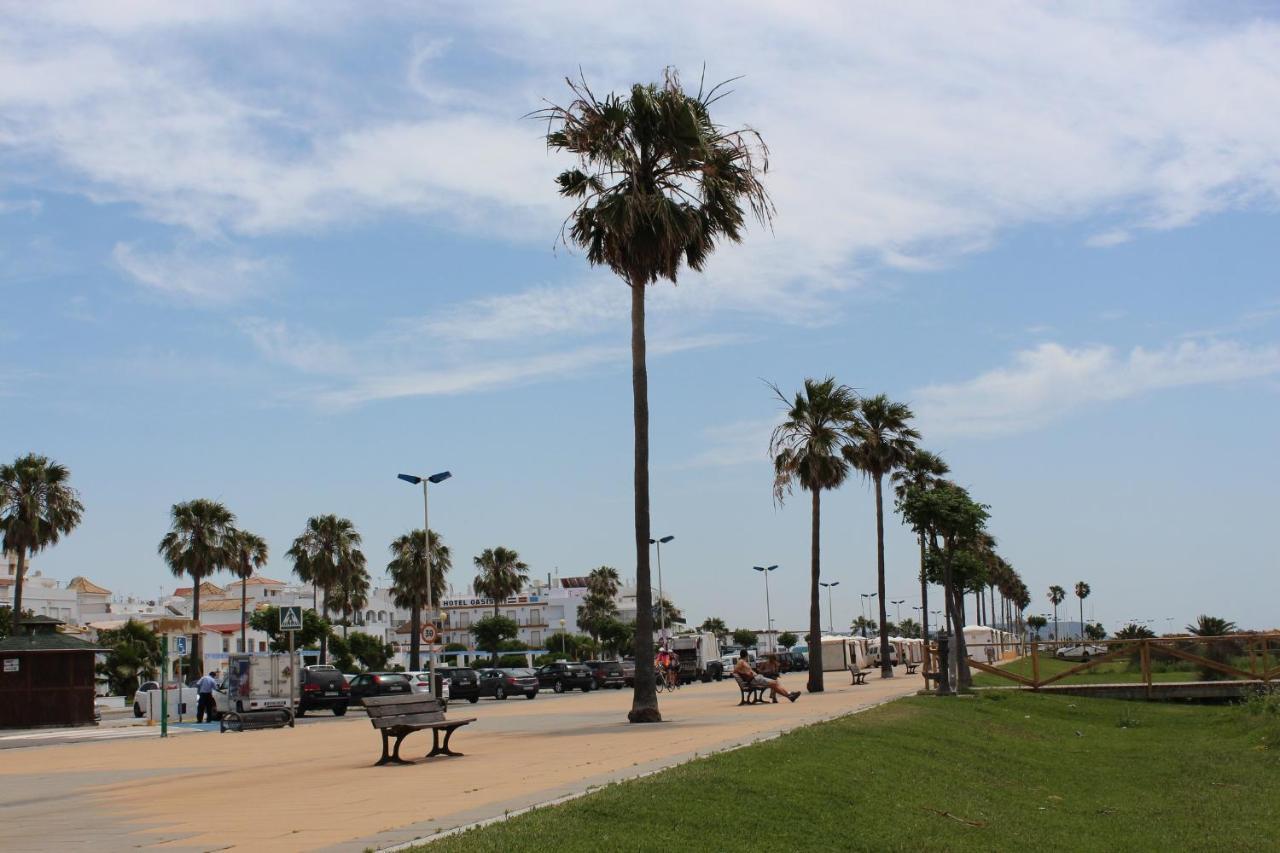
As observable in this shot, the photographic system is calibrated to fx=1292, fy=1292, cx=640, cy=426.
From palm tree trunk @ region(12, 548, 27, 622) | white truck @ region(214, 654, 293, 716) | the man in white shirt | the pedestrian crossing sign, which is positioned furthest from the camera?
palm tree trunk @ region(12, 548, 27, 622)

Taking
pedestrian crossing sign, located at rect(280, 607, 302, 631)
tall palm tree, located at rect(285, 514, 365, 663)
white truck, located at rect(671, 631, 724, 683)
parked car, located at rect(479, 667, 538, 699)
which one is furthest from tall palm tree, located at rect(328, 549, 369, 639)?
pedestrian crossing sign, located at rect(280, 607, 302, 631)

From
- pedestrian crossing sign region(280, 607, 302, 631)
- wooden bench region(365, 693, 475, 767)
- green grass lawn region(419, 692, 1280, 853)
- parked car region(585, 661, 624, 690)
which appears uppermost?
pedestrian crossing sign region(280, 607, 302, 631)

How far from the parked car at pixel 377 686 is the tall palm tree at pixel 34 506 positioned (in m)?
20.4

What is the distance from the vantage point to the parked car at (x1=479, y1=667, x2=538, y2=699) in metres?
57.4

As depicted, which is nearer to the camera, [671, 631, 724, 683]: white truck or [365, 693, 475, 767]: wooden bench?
[365, 693, 475, 767]: wooden bench

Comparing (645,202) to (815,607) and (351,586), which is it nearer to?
(815,607)

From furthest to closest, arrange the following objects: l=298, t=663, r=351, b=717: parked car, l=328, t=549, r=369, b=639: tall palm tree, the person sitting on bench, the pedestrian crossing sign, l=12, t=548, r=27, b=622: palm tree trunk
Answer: l=328, t=549, r=369, b=639: tall palm tree
l=12, t=548, r=27, b=622: palm tree trunk
l=298, t=663, r=351, b=717: parked car
the pedestrian crossing sign
the person sitting on bench

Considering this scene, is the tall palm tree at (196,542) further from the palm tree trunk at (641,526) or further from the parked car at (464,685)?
the palm tree trunk at (641,526)

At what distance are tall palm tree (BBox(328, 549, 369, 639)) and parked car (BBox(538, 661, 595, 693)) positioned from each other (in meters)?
23.1

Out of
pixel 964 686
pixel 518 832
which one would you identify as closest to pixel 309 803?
pixel 518 832

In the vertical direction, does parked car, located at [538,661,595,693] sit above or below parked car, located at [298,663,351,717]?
below

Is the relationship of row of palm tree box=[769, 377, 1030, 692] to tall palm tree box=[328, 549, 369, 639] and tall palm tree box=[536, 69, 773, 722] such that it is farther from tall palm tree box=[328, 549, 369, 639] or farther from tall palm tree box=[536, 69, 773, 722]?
tall palm tree box=[328, 549, 369, 639]

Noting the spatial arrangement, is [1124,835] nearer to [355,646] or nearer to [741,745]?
[741,745]

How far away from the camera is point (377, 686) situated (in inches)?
1753
